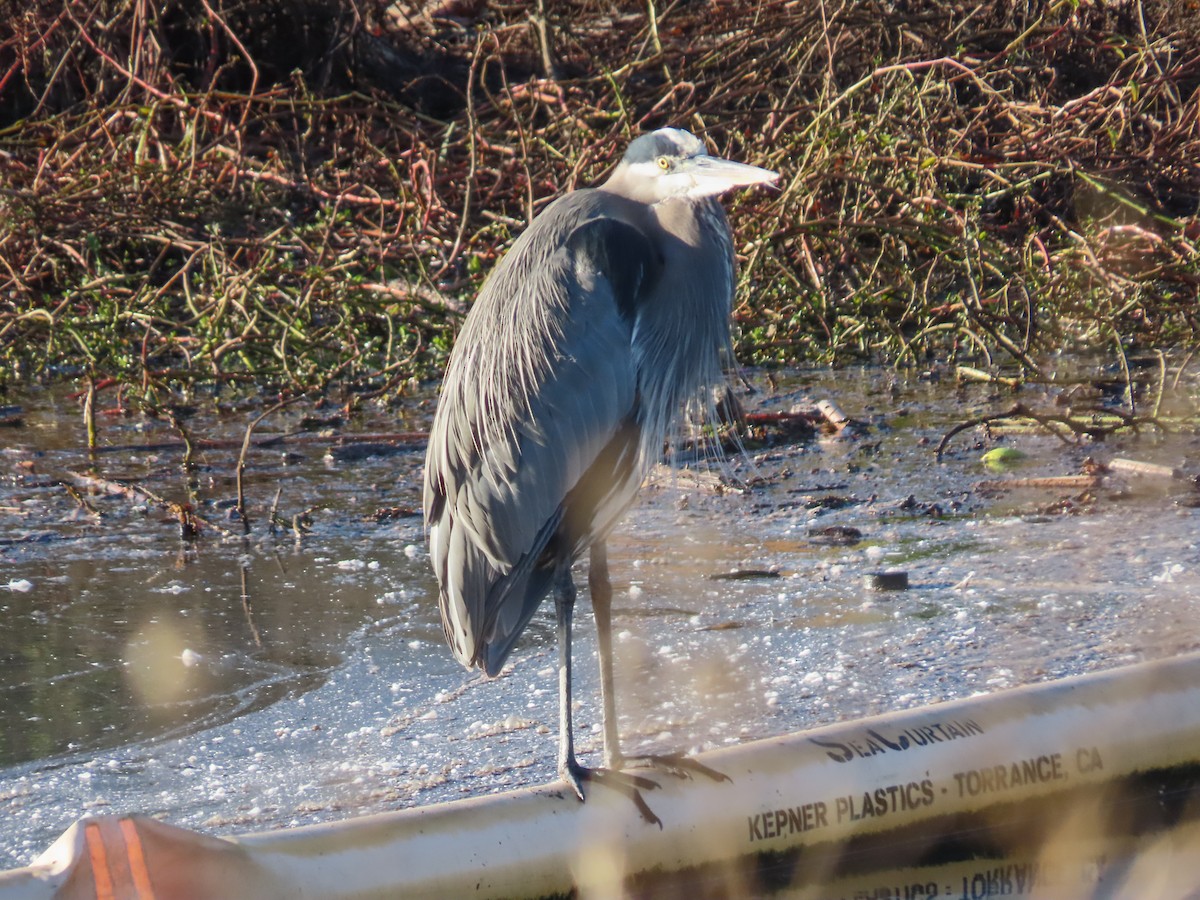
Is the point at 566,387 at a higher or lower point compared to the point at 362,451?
higher

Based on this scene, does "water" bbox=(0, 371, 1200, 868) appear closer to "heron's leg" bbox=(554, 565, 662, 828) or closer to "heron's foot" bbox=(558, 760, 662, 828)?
"heron's leg" bbox=(554, 565, 662, 828)

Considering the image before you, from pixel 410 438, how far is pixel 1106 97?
3997 millimetres

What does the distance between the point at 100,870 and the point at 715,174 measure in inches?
75.4

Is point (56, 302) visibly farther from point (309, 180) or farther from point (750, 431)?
point (750, 431)

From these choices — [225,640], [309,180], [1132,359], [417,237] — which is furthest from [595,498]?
[309,180]

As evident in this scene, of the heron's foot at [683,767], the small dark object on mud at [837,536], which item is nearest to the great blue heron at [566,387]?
the heron's foot at [683,767]

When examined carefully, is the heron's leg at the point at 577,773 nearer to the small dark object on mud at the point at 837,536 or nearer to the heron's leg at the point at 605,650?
the heron's leg at the point at 605,650

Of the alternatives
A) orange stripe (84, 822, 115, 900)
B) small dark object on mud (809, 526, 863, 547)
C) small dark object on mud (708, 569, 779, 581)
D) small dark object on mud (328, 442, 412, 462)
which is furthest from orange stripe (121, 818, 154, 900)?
small dark object on mud (328, 442, 412, 462)

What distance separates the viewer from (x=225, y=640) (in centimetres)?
428

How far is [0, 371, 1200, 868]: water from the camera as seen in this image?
3.43 metres

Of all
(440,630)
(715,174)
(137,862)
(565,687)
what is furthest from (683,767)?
(440,630)

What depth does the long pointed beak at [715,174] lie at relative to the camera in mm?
3244

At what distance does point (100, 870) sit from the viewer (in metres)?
2.23

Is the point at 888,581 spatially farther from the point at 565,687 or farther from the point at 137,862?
the point at 137,862
